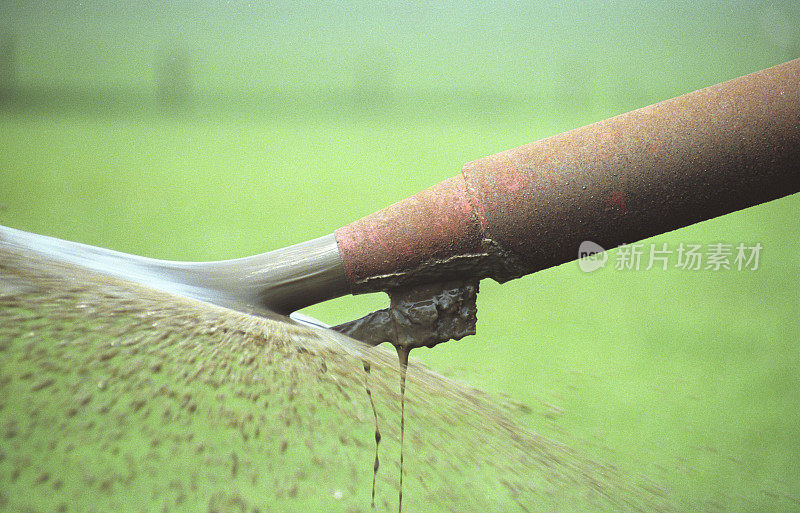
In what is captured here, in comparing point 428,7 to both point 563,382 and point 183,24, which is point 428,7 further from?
point 563,382

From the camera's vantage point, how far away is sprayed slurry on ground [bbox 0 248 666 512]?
2.23 ft

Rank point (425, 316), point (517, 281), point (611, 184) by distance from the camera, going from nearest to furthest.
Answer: point (611, 184)
point (425, 316)
point (517, 281)

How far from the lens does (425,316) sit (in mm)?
819

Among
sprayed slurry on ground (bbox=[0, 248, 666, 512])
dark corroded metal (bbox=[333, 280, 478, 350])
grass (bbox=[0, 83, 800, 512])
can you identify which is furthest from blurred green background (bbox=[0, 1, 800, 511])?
dark corroded metal (bbox=[333, 280, 478, 350])

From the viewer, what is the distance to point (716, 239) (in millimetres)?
1899

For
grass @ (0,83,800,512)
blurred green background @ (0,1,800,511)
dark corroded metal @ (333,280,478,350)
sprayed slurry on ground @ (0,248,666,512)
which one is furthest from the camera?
blurred green background @ (0,1,800,511)

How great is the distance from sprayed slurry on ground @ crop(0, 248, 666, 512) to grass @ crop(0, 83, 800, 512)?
0.61 meters

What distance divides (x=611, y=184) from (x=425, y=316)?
0.28m

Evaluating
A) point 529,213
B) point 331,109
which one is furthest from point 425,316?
point 331,109

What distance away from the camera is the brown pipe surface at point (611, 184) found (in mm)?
689

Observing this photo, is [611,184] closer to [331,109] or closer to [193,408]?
[193,408]

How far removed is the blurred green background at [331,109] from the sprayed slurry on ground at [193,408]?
829 millimetres

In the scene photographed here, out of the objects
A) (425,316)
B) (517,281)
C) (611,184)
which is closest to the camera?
(611,184)

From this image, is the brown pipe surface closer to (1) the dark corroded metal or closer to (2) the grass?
(1) the dark corroded metal
